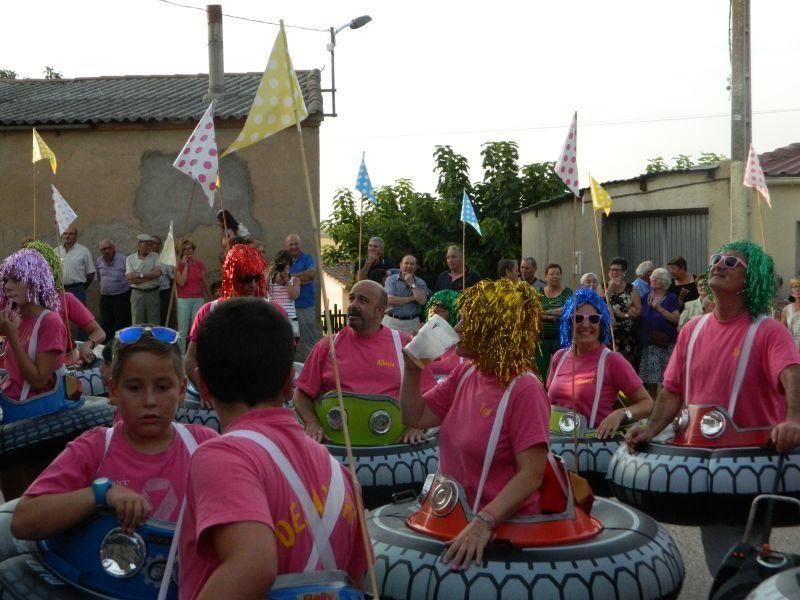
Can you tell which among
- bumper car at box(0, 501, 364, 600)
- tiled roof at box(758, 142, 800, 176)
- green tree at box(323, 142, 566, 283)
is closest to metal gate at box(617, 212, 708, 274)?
tiled roof at box(758, 142, 800, 176)

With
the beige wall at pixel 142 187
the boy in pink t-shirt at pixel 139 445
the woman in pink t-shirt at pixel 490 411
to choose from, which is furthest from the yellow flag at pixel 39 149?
the boy in pink t-shirt at pixel 139 445

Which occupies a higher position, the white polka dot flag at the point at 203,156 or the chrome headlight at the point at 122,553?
the white polka dot flag at the point at 203,156

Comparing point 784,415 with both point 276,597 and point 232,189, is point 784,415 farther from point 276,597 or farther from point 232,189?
point 232,189

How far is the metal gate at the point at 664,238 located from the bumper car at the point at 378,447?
1162 centimetres

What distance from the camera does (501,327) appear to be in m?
4.66

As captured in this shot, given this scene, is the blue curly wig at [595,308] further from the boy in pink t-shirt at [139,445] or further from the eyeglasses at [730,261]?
the boy in pink t-shirt at [139,445]

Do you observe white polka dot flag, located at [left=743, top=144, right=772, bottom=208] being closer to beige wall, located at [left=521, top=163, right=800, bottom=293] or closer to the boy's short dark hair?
beige wall, located at [left=521, top=163, right=800, bottom=293]

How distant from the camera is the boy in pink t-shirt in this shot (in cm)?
355

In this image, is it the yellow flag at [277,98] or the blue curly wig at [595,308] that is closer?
the yellow flag at [277,98]

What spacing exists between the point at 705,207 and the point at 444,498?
13.5 metres

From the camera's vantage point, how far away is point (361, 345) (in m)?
7.38

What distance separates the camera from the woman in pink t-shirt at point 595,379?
23.2ft

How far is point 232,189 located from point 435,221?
8.06 meters

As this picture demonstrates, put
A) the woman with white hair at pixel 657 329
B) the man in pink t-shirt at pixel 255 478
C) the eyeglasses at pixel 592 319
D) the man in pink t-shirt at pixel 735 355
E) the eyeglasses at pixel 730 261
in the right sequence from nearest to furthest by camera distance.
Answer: the man in pink t-shirt at pixel 255 478, the man in pink t-shirt at pixel 735 355, the eyeglasses at pixel 730 261, the eyeglasses at pixel 592 319, the woman with white hair at pixel 657 329
